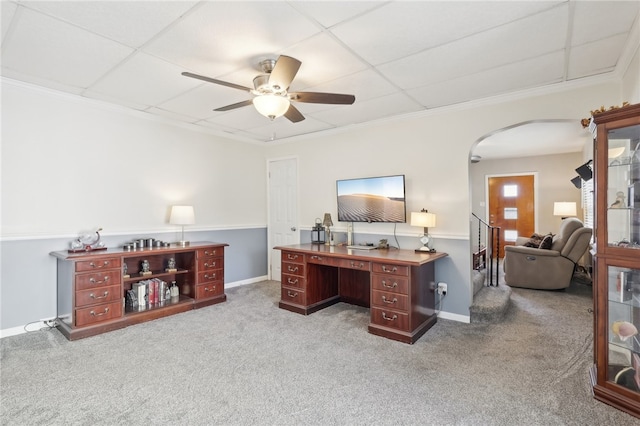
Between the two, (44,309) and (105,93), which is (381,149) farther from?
(44,309)

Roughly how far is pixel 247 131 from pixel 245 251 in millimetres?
1917

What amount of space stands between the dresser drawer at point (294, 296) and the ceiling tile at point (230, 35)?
252 cm

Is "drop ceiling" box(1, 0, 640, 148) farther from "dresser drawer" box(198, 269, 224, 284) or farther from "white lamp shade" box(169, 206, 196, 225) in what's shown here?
"dresser drawer" box(198, 269, 224, 284)

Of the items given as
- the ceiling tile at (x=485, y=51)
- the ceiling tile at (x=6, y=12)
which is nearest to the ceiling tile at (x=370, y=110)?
the ceiling tile at (x=485, y=51)

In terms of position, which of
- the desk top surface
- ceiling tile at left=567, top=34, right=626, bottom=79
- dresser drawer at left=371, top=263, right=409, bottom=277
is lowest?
dresser drawer at left=371, top=263, right=409, bottom=277

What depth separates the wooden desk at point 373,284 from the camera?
3.04 meters

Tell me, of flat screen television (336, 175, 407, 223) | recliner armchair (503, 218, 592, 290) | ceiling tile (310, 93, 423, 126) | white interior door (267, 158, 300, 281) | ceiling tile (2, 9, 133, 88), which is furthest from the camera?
white interior door (267, 158, 300, 281)

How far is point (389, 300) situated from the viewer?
313 centimetres

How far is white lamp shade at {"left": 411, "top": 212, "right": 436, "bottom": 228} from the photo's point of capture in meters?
3.55

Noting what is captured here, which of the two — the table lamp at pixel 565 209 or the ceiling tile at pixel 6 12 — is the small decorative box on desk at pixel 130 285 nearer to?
the ceiling tile at pixel 6 12

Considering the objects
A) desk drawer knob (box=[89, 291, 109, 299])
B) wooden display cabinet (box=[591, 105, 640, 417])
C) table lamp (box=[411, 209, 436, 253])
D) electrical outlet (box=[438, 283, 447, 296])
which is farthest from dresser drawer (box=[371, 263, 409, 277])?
desk drawer knob (box=[89, 291, 109, 299])

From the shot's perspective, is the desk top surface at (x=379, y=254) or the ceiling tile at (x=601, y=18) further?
the desk top surface at (x=379, y=254)

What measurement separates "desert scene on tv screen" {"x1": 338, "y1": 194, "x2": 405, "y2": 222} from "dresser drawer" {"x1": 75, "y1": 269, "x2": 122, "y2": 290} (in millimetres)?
2738

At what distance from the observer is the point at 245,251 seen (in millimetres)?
5211
